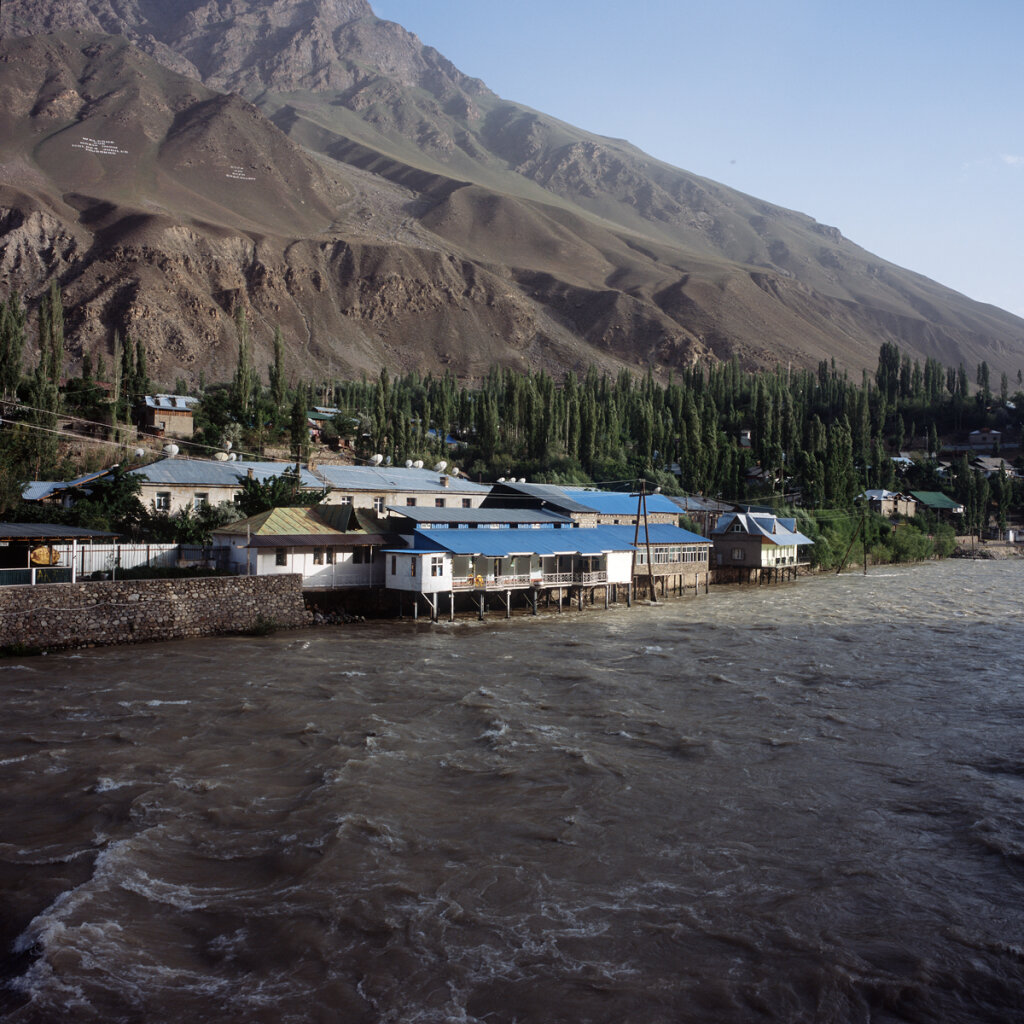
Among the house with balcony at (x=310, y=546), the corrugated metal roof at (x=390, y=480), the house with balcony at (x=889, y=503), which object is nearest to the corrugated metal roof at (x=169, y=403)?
the corrugated metal roof at (x=390, y=480)

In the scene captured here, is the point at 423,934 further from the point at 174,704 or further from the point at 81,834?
the point at 174,704

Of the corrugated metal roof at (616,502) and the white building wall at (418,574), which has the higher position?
the corrugated metal roof at (616,502)

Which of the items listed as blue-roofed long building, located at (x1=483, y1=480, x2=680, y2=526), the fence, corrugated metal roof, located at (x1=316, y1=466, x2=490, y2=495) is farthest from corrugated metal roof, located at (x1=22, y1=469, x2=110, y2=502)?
blue-roofed long building, located at (x1=483, y1=480, x2=680, y2=526)

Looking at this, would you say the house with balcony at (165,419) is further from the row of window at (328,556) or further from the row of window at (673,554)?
the row of window at (673,554)

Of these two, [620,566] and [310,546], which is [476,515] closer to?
[620,566]

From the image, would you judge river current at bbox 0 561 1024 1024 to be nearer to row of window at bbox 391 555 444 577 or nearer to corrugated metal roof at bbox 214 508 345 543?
corrugated metal roof at bbox 214 508 345 543

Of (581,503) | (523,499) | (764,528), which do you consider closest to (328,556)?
(523,499)
